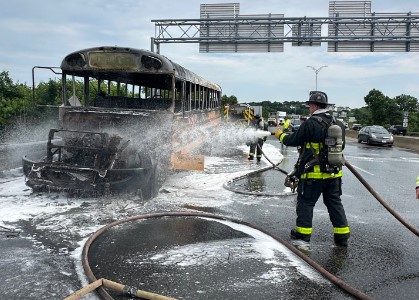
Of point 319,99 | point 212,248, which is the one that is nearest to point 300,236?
point 212,248

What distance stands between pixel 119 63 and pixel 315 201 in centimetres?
496

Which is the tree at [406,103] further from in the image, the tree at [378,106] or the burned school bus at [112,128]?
the burned school bus at [112,128]

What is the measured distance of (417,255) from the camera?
5.24m

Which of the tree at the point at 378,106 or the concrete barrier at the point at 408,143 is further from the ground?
the tree at the point at 378,106

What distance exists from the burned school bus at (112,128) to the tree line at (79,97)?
0.41 metres

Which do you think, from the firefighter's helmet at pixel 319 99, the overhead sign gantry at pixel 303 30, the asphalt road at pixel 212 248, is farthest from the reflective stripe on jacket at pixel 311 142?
the overhead sign gantry at pixel 303 30

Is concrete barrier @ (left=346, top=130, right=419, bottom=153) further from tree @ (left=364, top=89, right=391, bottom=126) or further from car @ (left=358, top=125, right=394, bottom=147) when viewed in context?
tree @ (left=364, top=89, right=391, bottom=126)

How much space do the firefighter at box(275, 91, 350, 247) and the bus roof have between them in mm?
3728

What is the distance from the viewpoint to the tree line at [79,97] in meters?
15.7

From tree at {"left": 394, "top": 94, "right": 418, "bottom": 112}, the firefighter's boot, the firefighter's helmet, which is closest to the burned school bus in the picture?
the firefighter's boot

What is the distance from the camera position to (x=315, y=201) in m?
5.50

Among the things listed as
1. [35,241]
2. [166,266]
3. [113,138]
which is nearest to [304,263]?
[166,266]

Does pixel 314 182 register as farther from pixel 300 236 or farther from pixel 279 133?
pixel 279 133

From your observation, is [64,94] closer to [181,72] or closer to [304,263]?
[181,72]
